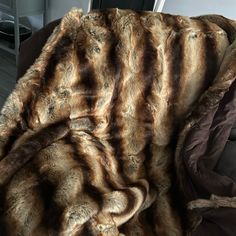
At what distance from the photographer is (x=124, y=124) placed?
3.60ft

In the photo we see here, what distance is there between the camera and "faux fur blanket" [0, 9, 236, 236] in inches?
35.9

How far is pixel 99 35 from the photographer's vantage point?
101cm

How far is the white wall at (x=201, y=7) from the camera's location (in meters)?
1.86

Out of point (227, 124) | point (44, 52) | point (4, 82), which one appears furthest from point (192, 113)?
point (4, 82)

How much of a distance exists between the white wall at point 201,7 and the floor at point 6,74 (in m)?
1.06

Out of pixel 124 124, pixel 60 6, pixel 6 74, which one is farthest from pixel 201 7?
pixel 6 74

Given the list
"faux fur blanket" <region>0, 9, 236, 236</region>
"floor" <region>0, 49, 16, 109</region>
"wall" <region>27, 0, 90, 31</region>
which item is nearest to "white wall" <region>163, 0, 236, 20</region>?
"wall" <region>27, 0, 90, 31</region>

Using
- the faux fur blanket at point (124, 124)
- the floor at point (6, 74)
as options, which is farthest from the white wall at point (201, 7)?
the floor at point (6, 74)

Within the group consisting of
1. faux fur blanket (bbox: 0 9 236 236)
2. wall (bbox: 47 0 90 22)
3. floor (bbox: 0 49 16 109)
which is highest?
faux fur blanket (bbox: 0 9 236 236)

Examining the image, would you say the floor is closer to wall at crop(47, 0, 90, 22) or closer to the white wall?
wall at crop(47, 0, 90, 22)

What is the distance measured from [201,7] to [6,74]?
129 cm

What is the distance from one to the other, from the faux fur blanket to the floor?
43.8 inches

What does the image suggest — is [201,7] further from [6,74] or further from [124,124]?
[6,74]

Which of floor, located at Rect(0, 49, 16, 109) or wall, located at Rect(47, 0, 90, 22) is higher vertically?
wall, located at Rect(47, 0, 90, 22)
